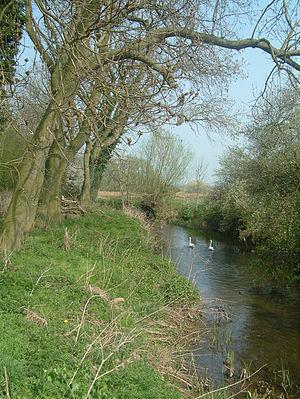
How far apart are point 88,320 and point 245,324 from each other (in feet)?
17.8

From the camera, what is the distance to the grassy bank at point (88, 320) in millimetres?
5195

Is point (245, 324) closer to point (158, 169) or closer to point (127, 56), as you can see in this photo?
point (127, 56)

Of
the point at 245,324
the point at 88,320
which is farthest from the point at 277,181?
the point at 88,320

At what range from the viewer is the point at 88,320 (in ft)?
24.8

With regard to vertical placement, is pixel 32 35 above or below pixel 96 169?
above

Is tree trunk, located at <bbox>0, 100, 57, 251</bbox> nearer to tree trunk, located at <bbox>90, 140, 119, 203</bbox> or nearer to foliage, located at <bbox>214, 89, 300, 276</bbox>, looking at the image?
tree trunk, located at <bbox>90, 140, 119, 203</bbox>

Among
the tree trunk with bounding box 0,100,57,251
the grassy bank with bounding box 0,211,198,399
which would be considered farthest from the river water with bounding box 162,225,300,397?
the tree trunk with bounding box 0,100,57,251

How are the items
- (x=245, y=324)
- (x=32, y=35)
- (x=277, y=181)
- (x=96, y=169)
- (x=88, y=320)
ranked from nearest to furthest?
(x=88, y=320) < (x=32, y=35) < (x=245, y=324) < (x=277, y=181) < (x=96, y=169)

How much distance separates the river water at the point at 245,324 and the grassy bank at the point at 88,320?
779mm

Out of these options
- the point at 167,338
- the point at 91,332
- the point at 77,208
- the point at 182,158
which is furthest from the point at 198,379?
the point at 182,158

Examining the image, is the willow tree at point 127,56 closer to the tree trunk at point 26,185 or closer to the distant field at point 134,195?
the tree trunk at point 26,185

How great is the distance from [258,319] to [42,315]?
6896 millimetres

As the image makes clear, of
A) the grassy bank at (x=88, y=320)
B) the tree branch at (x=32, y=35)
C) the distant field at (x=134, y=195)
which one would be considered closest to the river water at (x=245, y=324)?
the grassy bank at (x=88, y=320)

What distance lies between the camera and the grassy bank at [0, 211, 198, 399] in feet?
17.0
